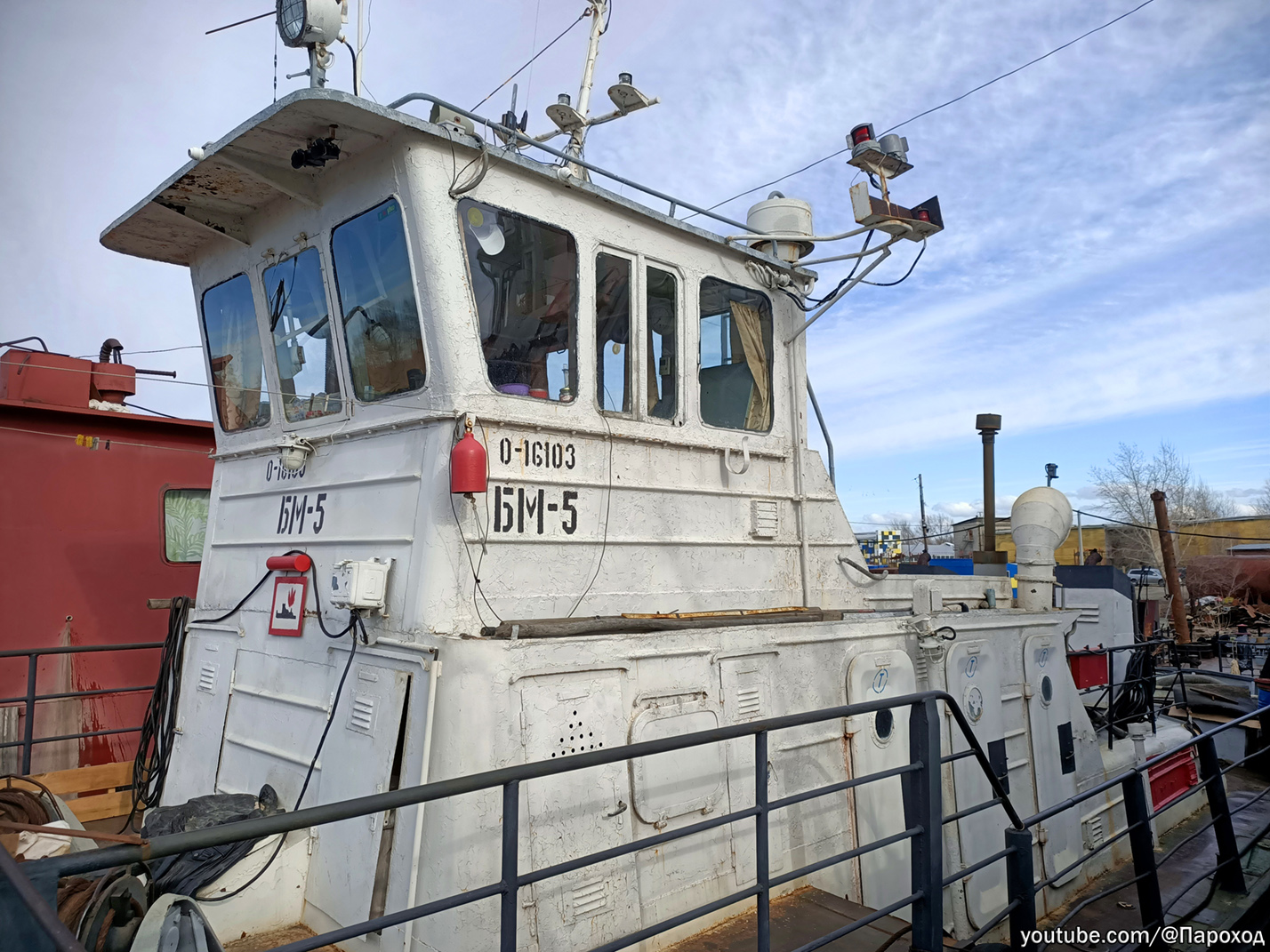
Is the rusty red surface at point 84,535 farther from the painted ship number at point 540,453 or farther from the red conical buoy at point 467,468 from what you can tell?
the red conical buoy at point 467,468

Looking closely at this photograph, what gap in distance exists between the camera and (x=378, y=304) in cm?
428

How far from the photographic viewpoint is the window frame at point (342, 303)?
13.1 feet

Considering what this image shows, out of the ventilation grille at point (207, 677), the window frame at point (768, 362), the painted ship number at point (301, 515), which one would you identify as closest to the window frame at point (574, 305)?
the window frame at point (768, 362)

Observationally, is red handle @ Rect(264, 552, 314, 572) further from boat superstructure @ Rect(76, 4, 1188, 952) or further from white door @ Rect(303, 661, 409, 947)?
white door @ Rect(303, 661, 409, 947)

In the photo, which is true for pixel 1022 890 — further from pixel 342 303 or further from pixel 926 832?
pixel 342 303

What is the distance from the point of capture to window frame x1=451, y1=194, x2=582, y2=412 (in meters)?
4.04

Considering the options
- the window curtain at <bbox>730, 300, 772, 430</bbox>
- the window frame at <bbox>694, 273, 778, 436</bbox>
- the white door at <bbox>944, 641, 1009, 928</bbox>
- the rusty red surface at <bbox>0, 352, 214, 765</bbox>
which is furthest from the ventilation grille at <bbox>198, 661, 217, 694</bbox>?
the white door at <bbox>944, 641, 1009, 928</bbox>

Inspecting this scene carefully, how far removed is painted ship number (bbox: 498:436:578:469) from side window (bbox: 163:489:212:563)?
20.4 feet

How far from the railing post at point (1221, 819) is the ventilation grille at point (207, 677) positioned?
5.72 metres

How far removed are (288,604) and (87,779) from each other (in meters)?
2.20

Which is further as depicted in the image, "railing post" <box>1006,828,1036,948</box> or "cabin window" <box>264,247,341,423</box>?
"cabin window" <box>264,247,341,423</box>

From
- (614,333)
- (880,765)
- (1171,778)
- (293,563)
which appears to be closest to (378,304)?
(614,333)

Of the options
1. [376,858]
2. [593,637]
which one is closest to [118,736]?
[376,858]

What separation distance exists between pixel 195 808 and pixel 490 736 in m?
1.56
